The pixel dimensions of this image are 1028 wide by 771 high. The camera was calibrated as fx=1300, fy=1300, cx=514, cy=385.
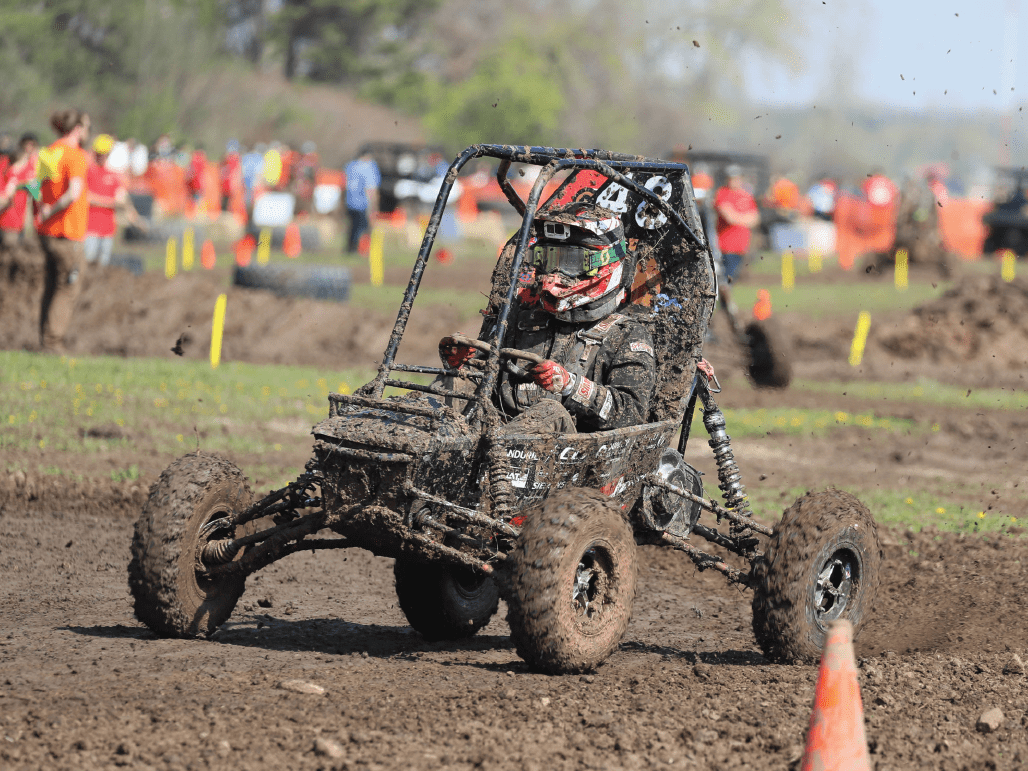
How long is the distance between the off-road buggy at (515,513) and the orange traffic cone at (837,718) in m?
1.27

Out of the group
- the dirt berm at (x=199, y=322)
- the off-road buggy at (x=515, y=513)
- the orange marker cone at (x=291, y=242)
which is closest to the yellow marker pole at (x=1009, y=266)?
the orange marker cone at (x=291, y=242)

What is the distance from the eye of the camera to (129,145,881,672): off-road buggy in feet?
17.8

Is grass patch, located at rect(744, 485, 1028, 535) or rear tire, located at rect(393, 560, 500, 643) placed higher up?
grass patch, located at rect(744, 485, 1028, 535)

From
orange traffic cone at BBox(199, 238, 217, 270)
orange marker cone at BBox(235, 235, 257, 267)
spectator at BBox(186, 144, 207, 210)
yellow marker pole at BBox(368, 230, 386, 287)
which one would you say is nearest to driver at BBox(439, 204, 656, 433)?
yellow marker pole at BBox(368, 230, 386, 287)

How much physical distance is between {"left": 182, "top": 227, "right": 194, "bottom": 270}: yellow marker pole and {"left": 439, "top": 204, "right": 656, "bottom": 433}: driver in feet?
61.4

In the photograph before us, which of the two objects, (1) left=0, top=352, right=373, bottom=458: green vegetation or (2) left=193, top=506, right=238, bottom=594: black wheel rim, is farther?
(1) left=0, top=352, right=373, bottom=458: green vegetation

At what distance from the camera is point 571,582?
17.6ft

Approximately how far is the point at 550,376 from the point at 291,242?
72.3 feet

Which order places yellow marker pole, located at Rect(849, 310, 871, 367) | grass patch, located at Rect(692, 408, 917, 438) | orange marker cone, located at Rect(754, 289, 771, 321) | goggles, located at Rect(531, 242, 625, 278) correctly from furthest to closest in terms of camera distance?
yellow marker pole, located at Rect(849, 310, 871, 367)
orange marker cone, located at Rect(754, 289, 771, 321)
grass patch, located at Rect(692, 408, 917, 438)
goggles, located at Rect(531, 242, 625, 278)

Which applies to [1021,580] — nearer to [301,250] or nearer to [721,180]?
[721,180]

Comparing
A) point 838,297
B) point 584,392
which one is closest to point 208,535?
point 584,392

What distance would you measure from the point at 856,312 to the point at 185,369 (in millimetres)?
12370

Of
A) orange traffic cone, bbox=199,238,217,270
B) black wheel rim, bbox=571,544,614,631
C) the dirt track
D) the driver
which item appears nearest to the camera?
the dirt track

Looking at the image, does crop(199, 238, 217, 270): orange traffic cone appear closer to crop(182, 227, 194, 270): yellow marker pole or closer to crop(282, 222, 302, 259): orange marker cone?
crop(182, 227, 194, 270): yellow marker pole
